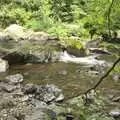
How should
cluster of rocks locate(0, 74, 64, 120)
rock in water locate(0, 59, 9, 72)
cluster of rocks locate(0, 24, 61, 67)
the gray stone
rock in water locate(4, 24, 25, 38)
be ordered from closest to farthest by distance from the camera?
cluster of rocks locate(0, 74, 64, 120), the gray stone, rock in water locate(0, 59, 9, 72), cluster of rocks locate(0, 24, 61, 67), rock in water locate(4, 24, 25, 38)

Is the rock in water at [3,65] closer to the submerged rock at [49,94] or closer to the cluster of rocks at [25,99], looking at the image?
the cluster of rocks at [25,99]

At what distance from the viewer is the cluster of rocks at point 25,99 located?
6.96 m

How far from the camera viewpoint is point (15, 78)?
10148 mm

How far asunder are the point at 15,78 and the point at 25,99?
2.09 meters

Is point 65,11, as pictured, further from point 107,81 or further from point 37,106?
point 37,106

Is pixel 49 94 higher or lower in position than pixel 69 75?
higher

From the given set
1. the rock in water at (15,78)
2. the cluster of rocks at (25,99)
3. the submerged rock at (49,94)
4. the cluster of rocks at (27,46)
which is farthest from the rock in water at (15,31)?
the submerged rock at (49,94)

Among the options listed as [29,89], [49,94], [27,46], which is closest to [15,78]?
[29,89]

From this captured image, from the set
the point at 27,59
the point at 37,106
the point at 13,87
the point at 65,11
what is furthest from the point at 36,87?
the point at 65,11

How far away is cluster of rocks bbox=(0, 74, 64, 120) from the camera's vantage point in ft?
22.8

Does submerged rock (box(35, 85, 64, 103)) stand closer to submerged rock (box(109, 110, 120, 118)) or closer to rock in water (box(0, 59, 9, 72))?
submerged rock (box(109, 110, 120, 118))

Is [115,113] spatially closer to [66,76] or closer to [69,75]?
[66,76]

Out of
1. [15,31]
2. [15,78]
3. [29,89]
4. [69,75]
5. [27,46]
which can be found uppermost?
[29,89]

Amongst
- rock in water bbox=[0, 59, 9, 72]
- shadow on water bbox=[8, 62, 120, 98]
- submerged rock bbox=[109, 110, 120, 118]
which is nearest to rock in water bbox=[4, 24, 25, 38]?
shadow on water bbox=[8, 62, 120, 98]
